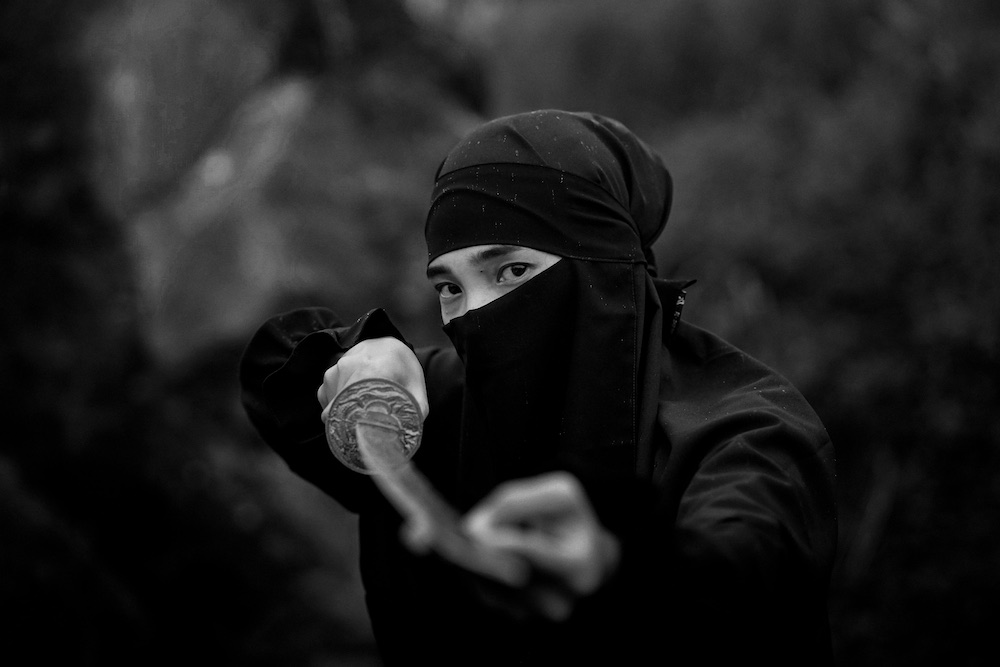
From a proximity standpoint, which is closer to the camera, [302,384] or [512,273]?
[512,273]

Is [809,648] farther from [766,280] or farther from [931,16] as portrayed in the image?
[931,16]

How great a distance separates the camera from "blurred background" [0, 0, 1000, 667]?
175 inches

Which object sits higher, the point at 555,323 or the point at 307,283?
the point at 555,323

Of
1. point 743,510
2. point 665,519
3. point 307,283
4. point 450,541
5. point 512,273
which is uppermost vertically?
point 450,541

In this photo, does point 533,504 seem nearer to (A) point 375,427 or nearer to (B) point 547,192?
(A) point 375,427

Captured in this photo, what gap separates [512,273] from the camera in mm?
2066

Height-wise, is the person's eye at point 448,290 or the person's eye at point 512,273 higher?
the person's eye at point 512,273

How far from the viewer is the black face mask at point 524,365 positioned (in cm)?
202

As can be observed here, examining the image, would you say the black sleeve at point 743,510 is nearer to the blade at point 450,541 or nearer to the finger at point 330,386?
the blade at point 450,541

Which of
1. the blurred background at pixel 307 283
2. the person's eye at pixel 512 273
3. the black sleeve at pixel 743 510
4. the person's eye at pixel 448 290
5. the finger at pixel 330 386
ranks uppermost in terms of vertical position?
the person's eye at pixel 512 273

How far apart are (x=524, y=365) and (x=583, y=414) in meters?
0.16

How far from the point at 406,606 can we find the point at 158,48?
364 cm

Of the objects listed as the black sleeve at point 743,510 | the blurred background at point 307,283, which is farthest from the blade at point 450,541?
the blurred background at point 307,283

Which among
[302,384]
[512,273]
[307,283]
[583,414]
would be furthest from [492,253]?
[307,283]
